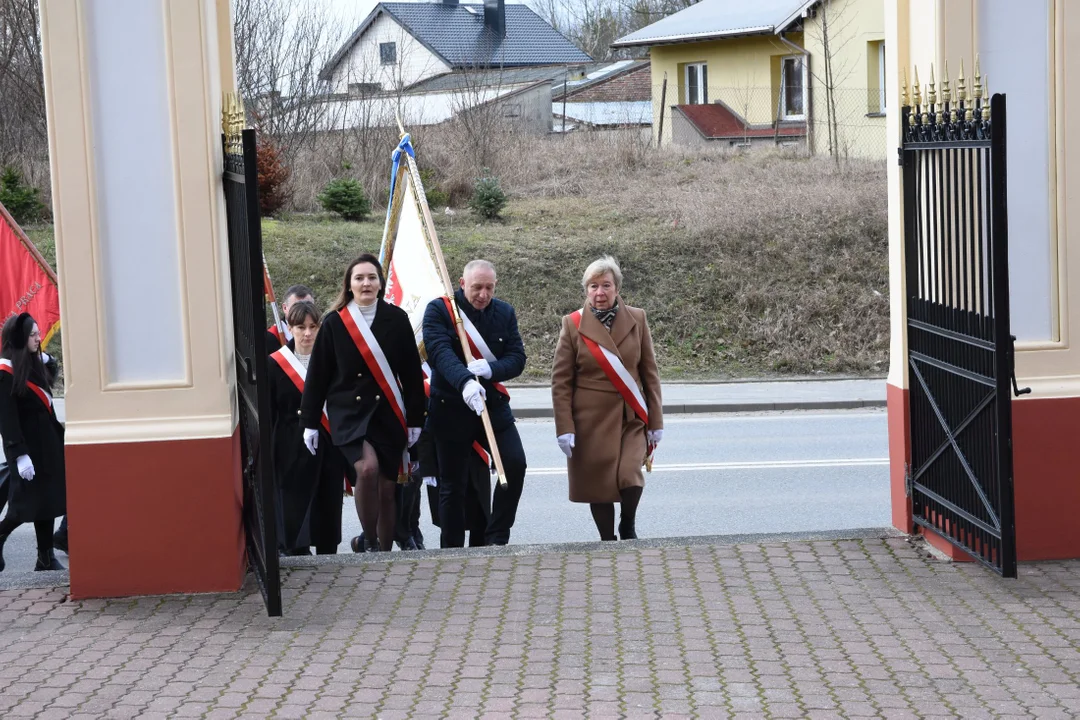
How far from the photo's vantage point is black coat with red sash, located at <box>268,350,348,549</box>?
27.7 ft

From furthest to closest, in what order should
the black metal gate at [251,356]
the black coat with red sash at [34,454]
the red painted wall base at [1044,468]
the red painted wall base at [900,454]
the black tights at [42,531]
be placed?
1. the black tights at [42,531]
2. the black coat with red sash at [34,454]
3. the red painted wall base at [900,454]
4. the red painted wall base at [1044,468]
5. the black metal gate at [251,356]

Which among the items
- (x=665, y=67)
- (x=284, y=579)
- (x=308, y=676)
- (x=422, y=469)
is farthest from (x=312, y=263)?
(x=665, y=67)

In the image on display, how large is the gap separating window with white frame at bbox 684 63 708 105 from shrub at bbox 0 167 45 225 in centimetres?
2104

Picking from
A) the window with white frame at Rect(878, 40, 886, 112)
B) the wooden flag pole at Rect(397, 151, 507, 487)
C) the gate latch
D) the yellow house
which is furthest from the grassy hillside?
the gate latch

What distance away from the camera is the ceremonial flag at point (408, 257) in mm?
9133

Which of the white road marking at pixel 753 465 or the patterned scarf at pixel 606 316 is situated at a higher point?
the patterned scarf at pixel 606 316

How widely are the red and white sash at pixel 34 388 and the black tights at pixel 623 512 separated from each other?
3.59 meters

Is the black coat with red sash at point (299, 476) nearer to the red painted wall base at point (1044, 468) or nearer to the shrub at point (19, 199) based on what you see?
the red painted wall base at point (1044, 468)

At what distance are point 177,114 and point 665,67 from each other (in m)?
34.5

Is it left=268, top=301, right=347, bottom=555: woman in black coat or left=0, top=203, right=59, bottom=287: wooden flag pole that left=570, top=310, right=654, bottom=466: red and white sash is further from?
left=0, top=203, right=59, bottom=287: wooden flag pole

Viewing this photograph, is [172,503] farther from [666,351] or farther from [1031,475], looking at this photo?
[666,351]

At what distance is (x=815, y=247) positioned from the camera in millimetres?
21188

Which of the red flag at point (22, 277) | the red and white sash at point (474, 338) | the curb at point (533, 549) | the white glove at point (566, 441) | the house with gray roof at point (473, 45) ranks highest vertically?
the house with gray roof at point (473, 45)

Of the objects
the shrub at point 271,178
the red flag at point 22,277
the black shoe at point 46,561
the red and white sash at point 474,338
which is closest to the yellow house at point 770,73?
the shrub at point 271,178
